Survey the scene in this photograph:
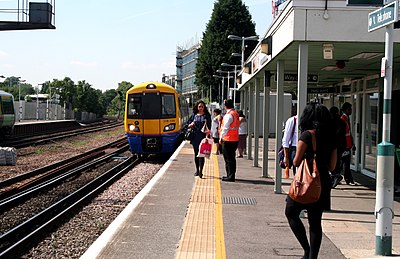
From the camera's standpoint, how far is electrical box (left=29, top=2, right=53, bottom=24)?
22.0m

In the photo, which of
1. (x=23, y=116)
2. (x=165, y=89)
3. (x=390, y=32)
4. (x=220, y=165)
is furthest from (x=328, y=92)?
(x=23, y=116)

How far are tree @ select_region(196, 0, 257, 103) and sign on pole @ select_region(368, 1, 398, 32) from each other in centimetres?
6177

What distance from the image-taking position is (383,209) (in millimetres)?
6465

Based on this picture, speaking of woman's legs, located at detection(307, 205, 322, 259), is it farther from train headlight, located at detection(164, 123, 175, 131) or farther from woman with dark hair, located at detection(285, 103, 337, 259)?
train headlight, located at detection(164, 123, 175, 131)

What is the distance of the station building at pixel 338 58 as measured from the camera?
858 centimetres

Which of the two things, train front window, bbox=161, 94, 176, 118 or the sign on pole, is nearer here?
the sign on pole

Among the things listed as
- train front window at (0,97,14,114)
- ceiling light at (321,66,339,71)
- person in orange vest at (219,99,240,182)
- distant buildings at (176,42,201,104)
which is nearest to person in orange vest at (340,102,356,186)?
ceiling light at (321,66,339,71)

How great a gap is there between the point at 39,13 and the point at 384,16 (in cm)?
1782

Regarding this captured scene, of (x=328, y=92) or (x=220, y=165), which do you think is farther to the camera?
(x=328, y=92)

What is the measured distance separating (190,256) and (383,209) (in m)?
2.19

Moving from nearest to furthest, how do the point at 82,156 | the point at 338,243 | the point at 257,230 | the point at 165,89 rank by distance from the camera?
the point at 338,243 < the point at 257,230 < the point at 165,89 < the point at 82,156

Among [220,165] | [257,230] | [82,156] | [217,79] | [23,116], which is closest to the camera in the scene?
[257,230]

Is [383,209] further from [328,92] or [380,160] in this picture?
[328,92]

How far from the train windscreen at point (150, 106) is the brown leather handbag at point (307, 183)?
1492cm
